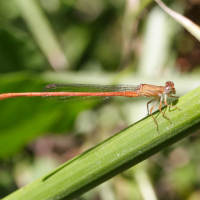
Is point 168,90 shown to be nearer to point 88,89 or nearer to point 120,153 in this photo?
point 88,89

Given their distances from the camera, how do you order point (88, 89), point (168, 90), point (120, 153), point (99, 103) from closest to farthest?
point (120, 153)
point (168, 90)
point (88, 89)
point (99, 103)

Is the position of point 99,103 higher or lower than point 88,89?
higher

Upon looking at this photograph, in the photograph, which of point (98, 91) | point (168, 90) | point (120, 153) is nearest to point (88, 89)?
point (98, 91)

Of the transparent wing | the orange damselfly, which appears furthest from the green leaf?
the transparent wing

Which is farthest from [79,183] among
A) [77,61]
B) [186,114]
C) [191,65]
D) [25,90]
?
[77,61]

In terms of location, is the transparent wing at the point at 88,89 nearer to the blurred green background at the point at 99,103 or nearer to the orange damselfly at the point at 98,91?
the orange damselfly at the point at 98,91

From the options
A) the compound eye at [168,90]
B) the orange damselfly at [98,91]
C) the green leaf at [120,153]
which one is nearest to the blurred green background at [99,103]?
the orange damselfly at [98,91]
